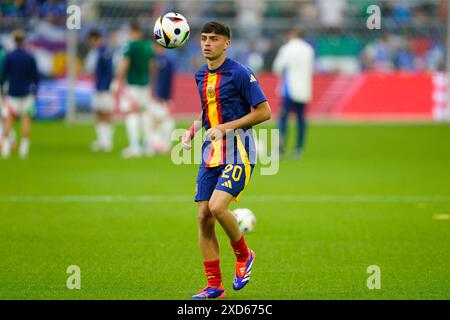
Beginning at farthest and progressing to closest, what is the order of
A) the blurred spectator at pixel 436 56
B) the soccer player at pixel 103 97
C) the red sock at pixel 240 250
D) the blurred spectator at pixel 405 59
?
the blurred spectator at pixel 405 59 < the blurred spectator at pixel 436 56 < the soccer player at pixel 103 97 < the red sock at pixel 240 250

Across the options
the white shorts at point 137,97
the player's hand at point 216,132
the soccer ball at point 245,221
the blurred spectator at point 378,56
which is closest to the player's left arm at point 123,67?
the white shorts at point 137,97

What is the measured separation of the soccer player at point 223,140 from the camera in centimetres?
819

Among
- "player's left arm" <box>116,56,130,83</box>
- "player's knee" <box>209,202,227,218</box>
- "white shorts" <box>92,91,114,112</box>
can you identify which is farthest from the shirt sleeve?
"white shorts" <box>92,91,114,112</box>

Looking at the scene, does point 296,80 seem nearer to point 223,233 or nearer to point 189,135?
point 223,233

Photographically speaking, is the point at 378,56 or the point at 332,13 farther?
the point at 332,13

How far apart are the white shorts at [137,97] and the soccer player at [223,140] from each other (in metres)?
12.4

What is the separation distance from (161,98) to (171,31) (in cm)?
1322

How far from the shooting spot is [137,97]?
20.8 metres

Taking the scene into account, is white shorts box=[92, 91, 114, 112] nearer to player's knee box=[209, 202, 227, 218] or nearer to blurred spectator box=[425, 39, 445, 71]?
blurred spectator box=[425, 39, 445, 71]

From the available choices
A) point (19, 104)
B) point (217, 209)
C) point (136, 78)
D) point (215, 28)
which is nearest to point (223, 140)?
point (217, 209)

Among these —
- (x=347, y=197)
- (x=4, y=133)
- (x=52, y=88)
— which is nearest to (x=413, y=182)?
(x=347, y=197)

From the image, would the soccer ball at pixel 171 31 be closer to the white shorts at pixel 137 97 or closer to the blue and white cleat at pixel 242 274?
the blue and white cleat at pixel 242 274

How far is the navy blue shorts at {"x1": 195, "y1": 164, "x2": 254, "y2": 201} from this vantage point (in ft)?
26.8

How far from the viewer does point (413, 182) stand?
55.0 feet
